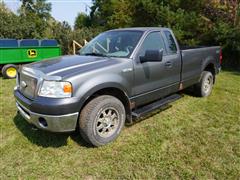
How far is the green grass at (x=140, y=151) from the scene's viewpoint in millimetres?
2998

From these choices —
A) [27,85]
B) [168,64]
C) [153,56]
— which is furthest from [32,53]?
[153,56]

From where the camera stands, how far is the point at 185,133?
401cm

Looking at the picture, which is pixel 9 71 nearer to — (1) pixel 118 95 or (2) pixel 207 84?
(1) pixel 118 95

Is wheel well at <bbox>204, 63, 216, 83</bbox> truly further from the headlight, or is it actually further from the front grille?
the front grille

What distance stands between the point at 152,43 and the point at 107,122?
170 centimetres

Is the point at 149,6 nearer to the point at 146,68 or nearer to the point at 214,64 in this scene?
the point at 214,64

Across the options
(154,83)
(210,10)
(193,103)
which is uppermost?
(210,10)

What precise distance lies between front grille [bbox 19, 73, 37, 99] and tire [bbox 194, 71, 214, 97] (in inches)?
157

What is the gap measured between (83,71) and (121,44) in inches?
46.9

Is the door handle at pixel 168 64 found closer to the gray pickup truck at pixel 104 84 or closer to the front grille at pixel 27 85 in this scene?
the gray pickup truck at pixel 104 84

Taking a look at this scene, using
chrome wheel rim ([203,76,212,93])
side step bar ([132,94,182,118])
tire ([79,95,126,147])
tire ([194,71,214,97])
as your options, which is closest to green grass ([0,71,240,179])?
tire ([79,95,126,147])

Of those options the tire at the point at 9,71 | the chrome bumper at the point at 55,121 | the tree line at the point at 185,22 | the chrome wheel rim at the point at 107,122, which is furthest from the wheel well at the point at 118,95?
the tree line at the point at 185,22

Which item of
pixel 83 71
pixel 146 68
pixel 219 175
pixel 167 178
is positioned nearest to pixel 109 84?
pixel 83 71

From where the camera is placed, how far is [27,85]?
3.51m
